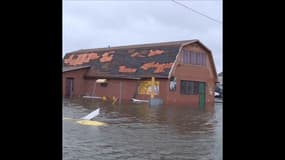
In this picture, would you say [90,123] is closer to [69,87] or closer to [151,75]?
[151,75]

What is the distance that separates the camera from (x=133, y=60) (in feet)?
103

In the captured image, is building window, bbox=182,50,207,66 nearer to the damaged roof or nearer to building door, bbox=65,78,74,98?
the damaged roof

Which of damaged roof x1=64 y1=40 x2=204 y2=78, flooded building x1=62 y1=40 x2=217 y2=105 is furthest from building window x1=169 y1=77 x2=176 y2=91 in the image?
damaged roof x1=64 y1=40 x2=204 y2=78

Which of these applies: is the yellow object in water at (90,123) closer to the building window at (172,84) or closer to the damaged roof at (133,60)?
the damaged roof at (133,60)

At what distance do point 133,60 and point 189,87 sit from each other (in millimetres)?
5460

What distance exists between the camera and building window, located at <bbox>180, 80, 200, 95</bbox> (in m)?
29.3

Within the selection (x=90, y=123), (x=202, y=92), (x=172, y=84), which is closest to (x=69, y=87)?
(x=172, y=84)
